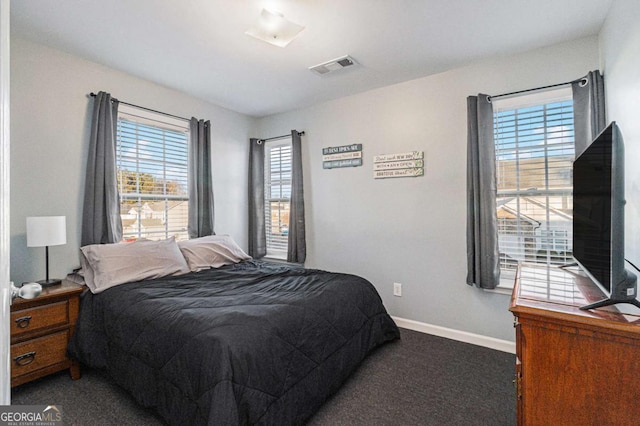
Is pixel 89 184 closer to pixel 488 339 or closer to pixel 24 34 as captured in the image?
pixel 24 34

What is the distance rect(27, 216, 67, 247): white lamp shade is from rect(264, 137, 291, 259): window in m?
2.34

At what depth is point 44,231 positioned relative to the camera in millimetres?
2174

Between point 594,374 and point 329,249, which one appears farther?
point 329,249

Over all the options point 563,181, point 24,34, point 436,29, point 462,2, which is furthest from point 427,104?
point 24,34

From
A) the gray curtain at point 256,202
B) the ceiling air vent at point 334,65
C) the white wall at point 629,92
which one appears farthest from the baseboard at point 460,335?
the ceiling air vent at point 334,65

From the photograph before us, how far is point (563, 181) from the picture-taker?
245 cm

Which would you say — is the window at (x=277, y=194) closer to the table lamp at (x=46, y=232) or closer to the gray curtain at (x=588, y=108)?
→ the table lamp at (x=46, y=232)

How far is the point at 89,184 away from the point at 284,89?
206cm

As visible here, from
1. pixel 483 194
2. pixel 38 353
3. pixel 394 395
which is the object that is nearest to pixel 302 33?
pixel 483 194

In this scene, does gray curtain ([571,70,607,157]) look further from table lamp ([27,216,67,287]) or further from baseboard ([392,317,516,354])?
table lamp ([27,216,67,287])

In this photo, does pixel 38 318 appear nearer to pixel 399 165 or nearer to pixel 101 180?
pixel 101 180

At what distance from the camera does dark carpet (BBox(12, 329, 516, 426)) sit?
5.91ft

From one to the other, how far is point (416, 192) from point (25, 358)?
10.8 ft

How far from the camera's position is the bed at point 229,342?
1441mm
